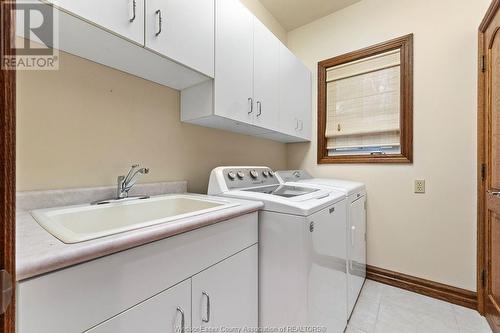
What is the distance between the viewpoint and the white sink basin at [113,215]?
2.32 ft

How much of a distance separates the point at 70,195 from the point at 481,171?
260 cm

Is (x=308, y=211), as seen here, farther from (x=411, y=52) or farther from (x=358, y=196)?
(x=411, y=52)

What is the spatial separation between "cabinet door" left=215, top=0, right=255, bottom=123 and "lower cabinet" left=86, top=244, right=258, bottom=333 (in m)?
0.89

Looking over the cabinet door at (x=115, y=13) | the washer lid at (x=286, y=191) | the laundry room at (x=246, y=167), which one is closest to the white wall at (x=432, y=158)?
the laundry room at (x=246, y=167)

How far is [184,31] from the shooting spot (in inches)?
47.0

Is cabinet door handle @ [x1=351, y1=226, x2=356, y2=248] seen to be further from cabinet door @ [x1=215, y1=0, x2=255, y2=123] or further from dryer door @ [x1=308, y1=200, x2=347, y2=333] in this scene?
cabinet door @ [x1=215, y1=0, x2=255, y2=123]

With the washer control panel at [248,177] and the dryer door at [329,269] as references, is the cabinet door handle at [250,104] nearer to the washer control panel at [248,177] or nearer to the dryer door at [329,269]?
the washer control panel at [248,177]

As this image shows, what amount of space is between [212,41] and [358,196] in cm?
161

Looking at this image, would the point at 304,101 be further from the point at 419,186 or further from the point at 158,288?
the point at 158,288

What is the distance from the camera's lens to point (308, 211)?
1.11 meters

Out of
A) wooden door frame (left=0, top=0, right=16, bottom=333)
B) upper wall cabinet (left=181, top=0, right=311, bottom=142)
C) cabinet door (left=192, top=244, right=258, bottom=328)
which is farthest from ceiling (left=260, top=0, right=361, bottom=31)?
wooden door frame (left=0, top=0, right=16, bottom=333)

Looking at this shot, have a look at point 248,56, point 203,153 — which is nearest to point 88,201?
point 203,153

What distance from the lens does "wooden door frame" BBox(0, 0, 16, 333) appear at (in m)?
0.33

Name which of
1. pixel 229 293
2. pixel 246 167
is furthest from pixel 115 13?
pixel 229 293
